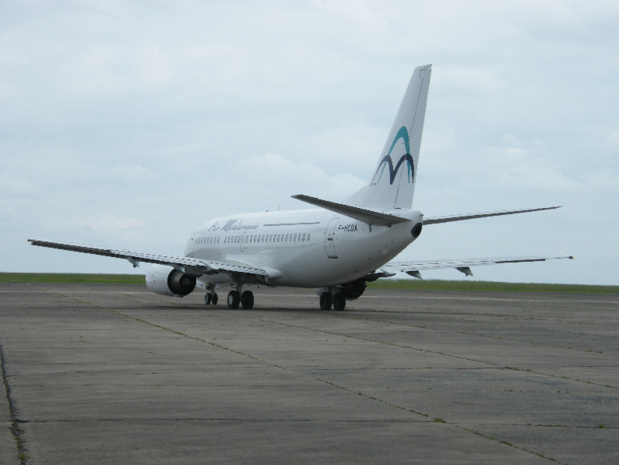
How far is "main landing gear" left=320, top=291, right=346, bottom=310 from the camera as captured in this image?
34406mm

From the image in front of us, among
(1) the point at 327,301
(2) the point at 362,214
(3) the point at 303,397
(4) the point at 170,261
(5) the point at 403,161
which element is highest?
(5) the point at 403,161

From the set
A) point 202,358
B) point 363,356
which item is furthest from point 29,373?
point 363,356

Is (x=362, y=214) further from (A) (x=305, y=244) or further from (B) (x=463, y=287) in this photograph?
(B) (x=463, y=287)

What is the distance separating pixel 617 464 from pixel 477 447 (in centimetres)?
122

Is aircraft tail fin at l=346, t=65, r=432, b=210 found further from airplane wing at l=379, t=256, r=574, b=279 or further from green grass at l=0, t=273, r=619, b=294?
green grass at l=0, t=273, r=619, b=294

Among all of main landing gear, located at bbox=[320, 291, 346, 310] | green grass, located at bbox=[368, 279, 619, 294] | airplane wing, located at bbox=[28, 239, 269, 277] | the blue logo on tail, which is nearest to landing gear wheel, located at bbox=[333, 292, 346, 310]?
main landing gear, located at bbox=[320, 291, 346, 310]

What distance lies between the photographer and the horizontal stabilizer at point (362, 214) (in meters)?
27.1

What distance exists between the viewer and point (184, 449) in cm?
783

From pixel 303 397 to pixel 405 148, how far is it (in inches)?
768

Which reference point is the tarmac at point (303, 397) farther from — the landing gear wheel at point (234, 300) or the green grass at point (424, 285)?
the green grass at point (424, 285)

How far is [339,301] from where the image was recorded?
3441 centimetres

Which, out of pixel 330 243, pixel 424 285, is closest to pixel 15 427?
pixel 330 243

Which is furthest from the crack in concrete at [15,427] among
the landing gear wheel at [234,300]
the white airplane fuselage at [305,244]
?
the landing gear wheel at [234,300]

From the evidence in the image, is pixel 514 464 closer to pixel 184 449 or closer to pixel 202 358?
pixel 184 449
